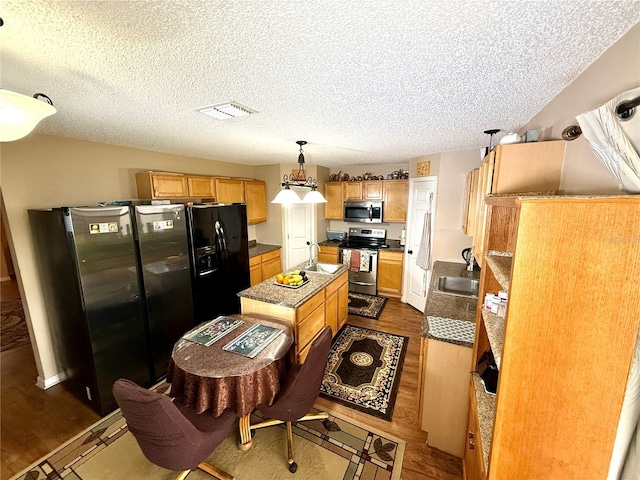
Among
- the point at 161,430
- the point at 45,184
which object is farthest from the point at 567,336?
the point at 45,184

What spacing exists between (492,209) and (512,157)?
1.00ft

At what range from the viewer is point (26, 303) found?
233cm

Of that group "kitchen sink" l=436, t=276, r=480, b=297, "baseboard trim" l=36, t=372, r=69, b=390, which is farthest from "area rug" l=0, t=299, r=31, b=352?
"kitchen sink" l=436, t=276, r=480, b=297

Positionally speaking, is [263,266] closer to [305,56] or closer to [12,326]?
[305,56]

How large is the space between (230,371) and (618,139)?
2.03 meters

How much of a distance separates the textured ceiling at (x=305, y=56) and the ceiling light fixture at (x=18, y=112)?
0.26 m

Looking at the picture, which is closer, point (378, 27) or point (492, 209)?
point (378, 27)

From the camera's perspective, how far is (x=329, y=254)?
4828 millimetres

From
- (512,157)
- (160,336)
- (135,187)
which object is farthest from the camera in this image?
(135,187)

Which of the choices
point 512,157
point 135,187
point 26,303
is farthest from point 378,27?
point 26,303

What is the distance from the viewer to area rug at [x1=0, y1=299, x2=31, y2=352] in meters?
3.15

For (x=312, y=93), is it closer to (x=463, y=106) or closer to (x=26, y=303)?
(x=463, y=106)

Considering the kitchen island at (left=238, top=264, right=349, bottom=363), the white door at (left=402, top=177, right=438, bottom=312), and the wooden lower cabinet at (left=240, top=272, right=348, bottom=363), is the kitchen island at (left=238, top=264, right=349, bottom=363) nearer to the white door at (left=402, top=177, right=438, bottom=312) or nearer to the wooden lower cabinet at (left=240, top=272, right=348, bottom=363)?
the wooden lower cabinet at (left=240, top=272, right=348, bottom=363)

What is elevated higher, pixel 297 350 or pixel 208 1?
pixel 208 1
